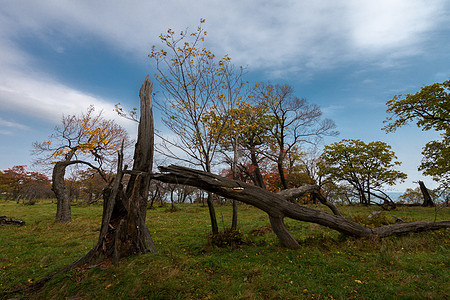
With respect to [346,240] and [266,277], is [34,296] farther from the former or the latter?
[346,240]

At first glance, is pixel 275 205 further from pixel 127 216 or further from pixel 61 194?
pixel 61 194

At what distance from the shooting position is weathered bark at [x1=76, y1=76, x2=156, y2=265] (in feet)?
18.8

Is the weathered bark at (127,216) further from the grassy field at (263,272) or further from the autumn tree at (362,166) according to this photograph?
the autumn tree at (362,166)

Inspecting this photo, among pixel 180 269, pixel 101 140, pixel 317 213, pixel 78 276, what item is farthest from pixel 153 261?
pixel 101 140

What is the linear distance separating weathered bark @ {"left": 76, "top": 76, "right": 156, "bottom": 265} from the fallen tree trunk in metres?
0.66

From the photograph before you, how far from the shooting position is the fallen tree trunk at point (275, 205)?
662cm

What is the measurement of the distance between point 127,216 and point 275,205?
4809mm

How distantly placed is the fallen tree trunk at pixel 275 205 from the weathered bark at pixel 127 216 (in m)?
0.66

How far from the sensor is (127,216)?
610 cm

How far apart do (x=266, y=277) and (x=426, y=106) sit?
61.6ft

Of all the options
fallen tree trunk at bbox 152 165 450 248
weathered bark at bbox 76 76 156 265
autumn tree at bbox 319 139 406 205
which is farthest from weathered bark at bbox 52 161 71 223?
autumn tree at bbox 319 139 406 205

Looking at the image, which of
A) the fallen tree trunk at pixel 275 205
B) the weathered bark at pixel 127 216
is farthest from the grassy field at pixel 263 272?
the weathered bark at pixel 127 216

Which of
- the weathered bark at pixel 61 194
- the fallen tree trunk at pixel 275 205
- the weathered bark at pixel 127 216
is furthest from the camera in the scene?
the weathered bark at pixel 61 194

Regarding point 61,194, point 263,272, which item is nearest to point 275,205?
point 263,272
